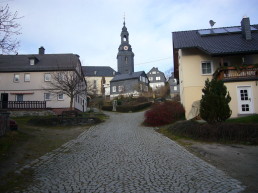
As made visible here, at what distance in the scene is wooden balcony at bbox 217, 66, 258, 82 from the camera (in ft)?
61.2

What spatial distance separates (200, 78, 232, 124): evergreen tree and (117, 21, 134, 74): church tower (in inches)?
2653

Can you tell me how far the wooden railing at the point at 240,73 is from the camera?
18.7m

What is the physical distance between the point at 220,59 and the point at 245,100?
19.7ft

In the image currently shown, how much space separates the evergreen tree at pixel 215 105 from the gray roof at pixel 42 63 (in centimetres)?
2246

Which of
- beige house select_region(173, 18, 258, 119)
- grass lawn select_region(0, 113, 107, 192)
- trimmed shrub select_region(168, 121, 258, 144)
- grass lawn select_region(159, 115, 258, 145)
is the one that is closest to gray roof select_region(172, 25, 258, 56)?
beige house select_region(173, 18, 258, 119)

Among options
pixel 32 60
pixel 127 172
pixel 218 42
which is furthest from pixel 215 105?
pixel 32 60

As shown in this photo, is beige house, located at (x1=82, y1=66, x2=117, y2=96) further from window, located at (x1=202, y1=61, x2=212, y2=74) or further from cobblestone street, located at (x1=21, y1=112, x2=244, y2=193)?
cobblestone street, located at (x1=21, y1=112, x2=244, y2=193)

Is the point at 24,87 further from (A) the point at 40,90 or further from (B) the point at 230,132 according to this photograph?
(B) the point at 230,132

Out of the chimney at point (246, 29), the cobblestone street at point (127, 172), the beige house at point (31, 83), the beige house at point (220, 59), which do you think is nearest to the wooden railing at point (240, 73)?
the beige house at point (220, 59)

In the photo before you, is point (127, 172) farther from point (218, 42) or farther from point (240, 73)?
point (218, 42)

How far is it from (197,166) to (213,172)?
2.65ft

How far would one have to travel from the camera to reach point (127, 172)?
24.2 ft

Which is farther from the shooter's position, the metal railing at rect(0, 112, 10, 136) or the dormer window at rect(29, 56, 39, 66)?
the dormer window at rect(29, 56, 39, 66)

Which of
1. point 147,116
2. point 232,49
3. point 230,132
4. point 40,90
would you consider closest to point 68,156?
point 230,132
